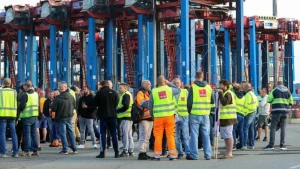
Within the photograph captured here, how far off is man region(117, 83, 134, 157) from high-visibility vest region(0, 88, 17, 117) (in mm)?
2483

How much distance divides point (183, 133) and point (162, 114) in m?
1.16

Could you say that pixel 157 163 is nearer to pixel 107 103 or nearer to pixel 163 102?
pixel 163 102

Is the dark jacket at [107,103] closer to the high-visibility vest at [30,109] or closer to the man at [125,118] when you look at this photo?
the man at [125,118]

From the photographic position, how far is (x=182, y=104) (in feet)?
48.8

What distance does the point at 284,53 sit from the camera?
55.9 m

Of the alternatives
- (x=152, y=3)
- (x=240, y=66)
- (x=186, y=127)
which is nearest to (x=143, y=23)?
(x=152, y=3)

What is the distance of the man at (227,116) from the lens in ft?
47.1

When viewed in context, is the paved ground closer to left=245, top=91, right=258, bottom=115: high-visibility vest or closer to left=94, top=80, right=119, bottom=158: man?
left=94, top=80, right=119, bottom=158: man

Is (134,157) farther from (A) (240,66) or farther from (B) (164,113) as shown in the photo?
(A) (240,66)

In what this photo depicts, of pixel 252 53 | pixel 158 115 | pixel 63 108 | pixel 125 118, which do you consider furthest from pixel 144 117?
pixel 252 53

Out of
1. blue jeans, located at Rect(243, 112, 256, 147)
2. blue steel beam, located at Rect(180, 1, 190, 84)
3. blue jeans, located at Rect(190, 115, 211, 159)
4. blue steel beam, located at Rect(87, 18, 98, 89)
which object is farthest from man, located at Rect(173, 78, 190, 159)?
blue steel beam, located at Rect(87, 18, 98, 89)

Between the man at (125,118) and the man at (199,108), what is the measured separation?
5.99 ft

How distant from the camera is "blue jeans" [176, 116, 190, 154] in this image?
14.5 meters

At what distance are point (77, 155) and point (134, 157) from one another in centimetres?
156
